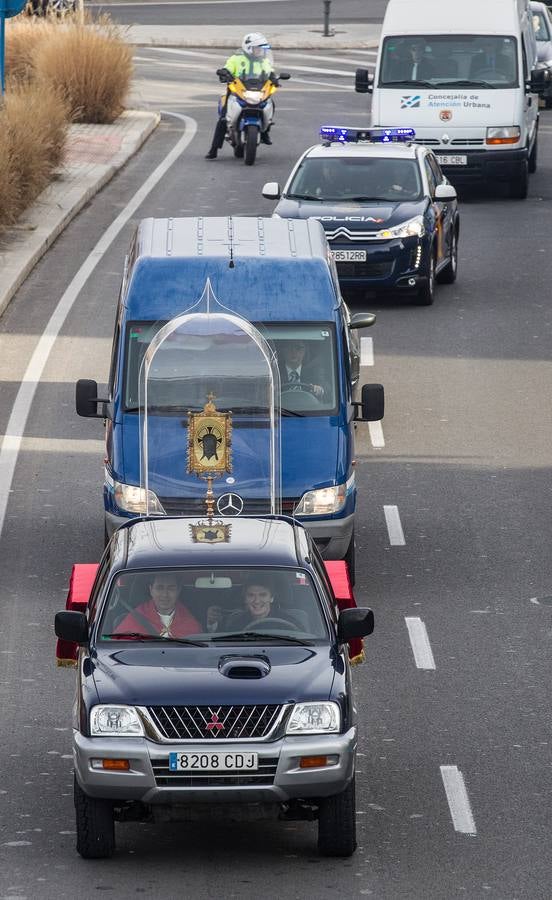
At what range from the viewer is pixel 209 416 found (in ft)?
49.1

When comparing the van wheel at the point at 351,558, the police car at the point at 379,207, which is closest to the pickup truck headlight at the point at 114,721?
the van wheel at the point at 351,558

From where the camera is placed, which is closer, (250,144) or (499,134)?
(499,134)

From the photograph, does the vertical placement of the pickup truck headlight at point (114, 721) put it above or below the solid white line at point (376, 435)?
above

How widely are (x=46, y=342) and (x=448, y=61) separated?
38.8 feet

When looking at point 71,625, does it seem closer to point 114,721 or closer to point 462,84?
point 114,721

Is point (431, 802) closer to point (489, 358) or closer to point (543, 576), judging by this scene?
point (543, 576)

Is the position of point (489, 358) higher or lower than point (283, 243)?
lower

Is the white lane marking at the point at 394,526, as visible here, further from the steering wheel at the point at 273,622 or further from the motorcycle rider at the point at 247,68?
the motorcycle rider at the point at 247,68

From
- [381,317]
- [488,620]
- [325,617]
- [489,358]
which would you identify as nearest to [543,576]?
[488,620]

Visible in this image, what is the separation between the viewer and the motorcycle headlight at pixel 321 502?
14844 mm

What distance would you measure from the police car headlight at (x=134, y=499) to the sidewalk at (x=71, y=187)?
34.3 ft

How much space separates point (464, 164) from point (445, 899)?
76.8 feet

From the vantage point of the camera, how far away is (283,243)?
16484 mm

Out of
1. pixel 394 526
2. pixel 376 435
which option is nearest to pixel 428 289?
pixel 376 435
